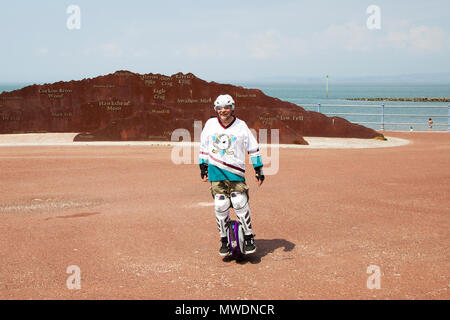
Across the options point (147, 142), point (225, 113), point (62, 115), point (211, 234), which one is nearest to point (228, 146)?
point (225, 113)

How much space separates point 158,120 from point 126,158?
238 inches

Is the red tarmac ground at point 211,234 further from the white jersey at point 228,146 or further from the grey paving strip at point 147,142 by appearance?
the grey paving strip at point 147,142

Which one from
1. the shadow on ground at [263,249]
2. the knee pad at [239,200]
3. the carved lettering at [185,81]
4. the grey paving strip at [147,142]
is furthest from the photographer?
the carved lettering at [185,81]

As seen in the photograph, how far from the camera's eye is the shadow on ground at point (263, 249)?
18.6 feet

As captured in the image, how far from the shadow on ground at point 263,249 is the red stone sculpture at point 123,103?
15251mm

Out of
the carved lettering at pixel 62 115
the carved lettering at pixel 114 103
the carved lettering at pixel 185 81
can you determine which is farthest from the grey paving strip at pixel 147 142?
the carved lettering at pixel 185 81

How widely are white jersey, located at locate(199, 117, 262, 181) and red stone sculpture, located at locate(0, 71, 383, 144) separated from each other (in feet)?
51.7

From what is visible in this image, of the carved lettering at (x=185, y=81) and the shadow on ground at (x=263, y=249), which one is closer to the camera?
the shadow on ground at (x=263, y=249)

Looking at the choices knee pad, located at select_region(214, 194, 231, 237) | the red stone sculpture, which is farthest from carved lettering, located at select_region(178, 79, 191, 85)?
knee pad, located at select_region(214, 194, 231, 237)

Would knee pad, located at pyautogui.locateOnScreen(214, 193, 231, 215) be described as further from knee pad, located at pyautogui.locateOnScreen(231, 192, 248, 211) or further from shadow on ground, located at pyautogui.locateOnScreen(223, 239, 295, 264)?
shadow on ground, located at pyautogui.locateOnScreen(223, 239, 295, 264)

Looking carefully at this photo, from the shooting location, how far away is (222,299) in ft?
14.8

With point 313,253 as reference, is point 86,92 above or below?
above

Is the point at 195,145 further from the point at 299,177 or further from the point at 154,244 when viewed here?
the point at 154,244

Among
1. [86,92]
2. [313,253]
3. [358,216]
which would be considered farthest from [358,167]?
[86,92]
